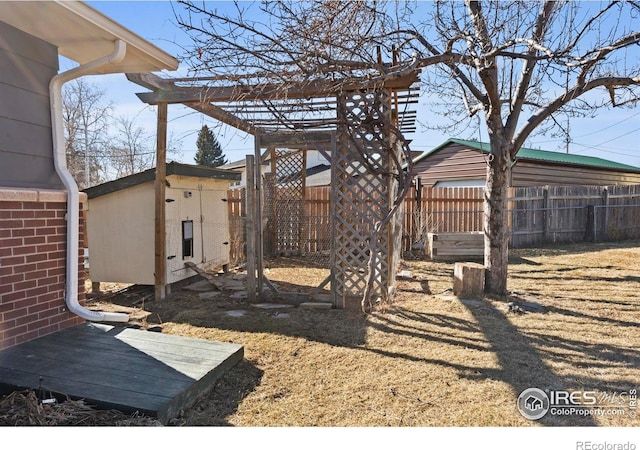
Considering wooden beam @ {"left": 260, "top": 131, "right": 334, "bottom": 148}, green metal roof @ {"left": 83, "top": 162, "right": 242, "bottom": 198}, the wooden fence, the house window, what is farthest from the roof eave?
the wooden fence

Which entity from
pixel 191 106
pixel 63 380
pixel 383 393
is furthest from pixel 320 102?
pixel 63 380

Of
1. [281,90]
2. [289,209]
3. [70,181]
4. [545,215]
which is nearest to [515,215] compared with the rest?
[545,215]

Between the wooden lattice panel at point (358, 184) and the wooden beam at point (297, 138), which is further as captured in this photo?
the wooden beam at point (297, 138)

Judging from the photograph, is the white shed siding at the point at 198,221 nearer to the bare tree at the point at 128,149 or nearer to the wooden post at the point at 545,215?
the wooden post at the point at 545,215

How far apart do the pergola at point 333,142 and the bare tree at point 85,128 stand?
16.2 m

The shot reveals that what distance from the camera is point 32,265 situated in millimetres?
2930

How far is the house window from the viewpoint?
5.99 metres

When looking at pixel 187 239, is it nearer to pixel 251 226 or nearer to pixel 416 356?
pixel 251 226

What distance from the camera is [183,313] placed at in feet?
15.6

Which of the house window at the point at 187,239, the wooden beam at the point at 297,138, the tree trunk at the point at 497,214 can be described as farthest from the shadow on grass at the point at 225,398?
the tree trunk at the point at 497,214

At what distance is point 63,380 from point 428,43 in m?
4.65

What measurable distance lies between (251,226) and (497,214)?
3292mm

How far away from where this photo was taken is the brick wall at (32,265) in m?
2.71

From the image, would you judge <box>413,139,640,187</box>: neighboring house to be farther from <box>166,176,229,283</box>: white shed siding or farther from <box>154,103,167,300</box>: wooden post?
<box>154,103,167,300</box>: wooden post
